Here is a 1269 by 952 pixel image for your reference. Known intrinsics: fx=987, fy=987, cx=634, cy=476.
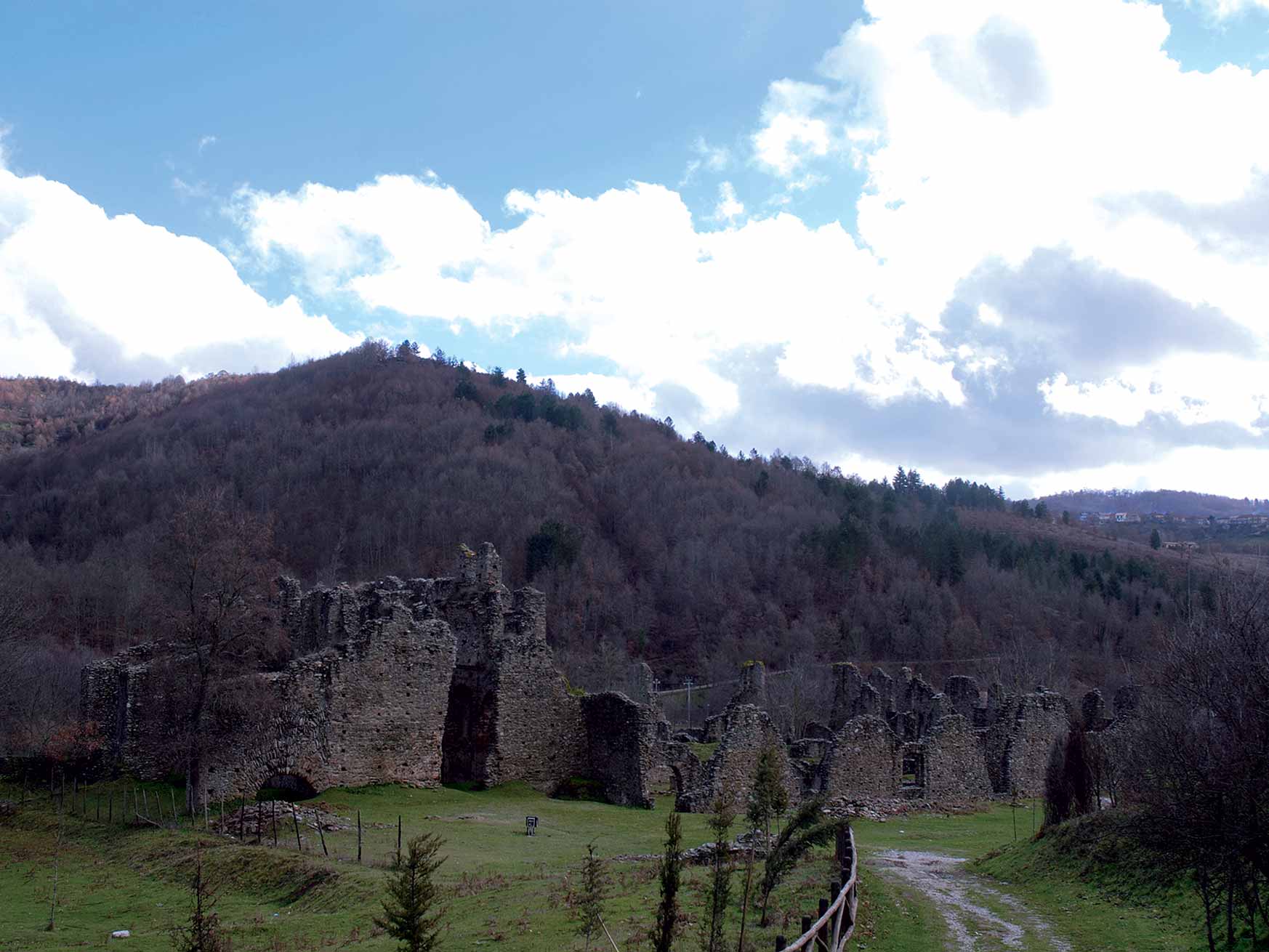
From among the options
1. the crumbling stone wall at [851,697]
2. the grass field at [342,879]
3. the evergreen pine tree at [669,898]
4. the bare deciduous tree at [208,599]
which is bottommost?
the grass field at [342,879]

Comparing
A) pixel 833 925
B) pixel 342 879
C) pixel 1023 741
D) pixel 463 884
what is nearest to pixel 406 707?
pixel 342 879

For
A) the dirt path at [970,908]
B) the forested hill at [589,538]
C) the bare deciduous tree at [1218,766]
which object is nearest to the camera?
the bare deciduous tree at [1218,766]

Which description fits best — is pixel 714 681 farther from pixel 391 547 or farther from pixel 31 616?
pixel 31 616

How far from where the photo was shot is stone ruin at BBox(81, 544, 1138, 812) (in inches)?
1112

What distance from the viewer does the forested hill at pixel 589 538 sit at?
10331cm

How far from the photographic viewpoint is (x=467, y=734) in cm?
3400

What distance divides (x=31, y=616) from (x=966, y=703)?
47916 millimetres

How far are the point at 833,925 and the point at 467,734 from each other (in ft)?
78.3

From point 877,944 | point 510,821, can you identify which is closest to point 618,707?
point 510,821

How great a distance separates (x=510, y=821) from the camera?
88.2ft

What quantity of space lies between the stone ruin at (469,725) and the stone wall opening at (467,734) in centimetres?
5

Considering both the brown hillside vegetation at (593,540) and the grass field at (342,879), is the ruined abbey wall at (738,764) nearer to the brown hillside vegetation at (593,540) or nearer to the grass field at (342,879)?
the grass field at (342,879)

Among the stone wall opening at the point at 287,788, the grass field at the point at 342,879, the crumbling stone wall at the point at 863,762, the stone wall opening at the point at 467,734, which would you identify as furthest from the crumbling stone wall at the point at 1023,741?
the stone wall opening at the point at 287,788

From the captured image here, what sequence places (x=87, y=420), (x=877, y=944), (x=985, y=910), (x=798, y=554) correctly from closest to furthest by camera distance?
(x=877, y=944)
(x=985, y=910)
(x=798, y=554)
(x=87, y=420)
